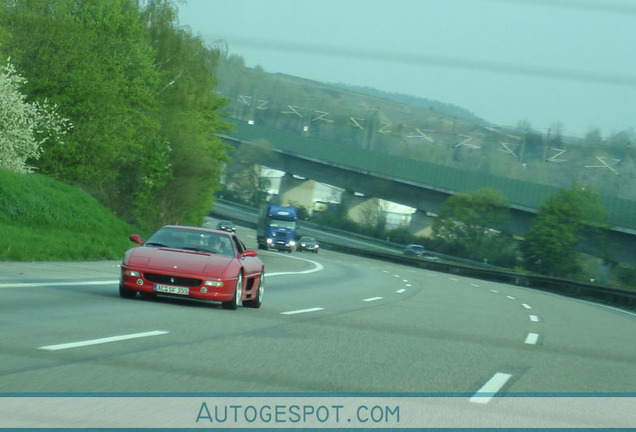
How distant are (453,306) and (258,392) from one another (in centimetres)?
1537

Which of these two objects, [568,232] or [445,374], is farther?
[568,232]

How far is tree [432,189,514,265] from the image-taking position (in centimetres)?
8688

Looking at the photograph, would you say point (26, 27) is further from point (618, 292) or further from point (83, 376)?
point (83, 376)

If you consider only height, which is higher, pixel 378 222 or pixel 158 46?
pixel 158 46

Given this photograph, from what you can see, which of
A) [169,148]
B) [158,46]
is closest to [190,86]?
[158,46]

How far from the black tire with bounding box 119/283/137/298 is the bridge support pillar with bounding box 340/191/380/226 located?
81971mm

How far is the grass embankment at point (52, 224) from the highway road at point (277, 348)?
20.7ft

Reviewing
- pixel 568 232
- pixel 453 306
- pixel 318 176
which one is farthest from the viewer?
pixel 318 176

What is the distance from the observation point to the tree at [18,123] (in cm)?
→ 3750

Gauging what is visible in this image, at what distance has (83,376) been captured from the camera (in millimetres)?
7457

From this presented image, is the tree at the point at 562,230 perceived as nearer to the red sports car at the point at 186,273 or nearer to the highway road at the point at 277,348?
the highway road at the point at 277,348
